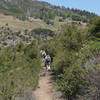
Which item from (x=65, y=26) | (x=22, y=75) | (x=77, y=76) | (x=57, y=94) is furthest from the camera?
(x=65, y=26)

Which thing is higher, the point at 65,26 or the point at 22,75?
the point at 65,26

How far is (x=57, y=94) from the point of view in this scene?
11367mm

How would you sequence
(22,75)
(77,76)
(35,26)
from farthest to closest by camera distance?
(35,26) → (22,75) → (77,76)

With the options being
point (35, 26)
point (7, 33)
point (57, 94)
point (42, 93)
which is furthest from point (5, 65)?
point (35, 26)

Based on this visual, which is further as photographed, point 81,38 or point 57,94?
point 81,38

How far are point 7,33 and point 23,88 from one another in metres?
151

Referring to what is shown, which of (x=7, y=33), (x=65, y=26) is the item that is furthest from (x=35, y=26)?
(x=65, y=26)

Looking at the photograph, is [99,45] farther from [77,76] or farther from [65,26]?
[65,26]

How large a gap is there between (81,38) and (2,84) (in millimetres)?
9817

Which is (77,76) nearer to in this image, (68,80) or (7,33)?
(68,80)

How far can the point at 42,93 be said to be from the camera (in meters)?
12.9

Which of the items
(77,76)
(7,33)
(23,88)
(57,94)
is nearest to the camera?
(77,76)

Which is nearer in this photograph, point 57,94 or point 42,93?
point 57,94

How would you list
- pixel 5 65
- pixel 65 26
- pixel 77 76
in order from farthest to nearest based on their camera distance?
pixel 65 26, pixel 5 65, pixel 77 76
